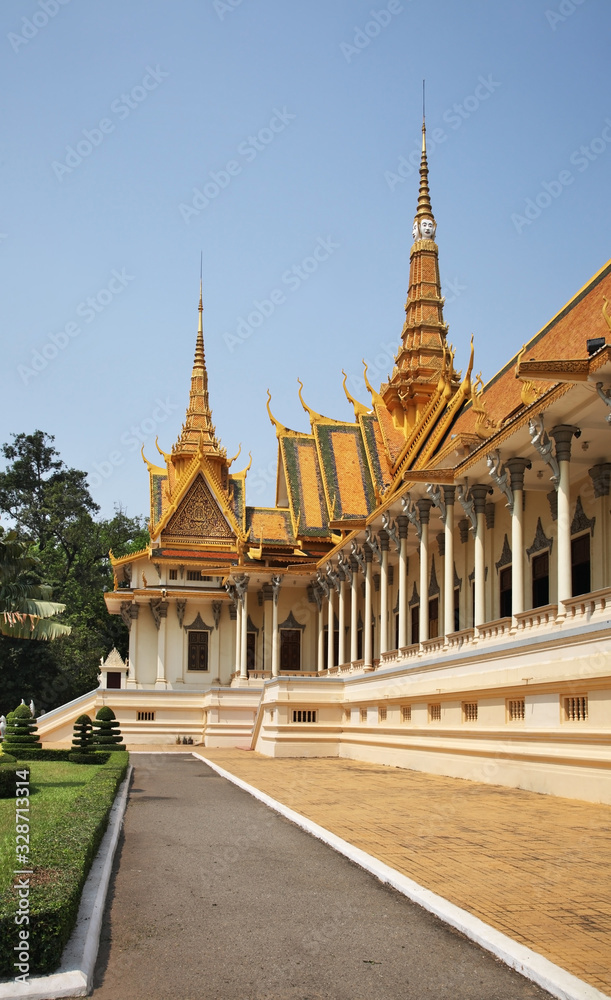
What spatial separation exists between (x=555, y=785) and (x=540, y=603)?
7720 mm

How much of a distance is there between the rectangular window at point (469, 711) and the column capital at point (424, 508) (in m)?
6.00

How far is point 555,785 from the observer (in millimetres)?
12641

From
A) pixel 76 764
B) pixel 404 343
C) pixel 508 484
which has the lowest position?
pixel 76 764

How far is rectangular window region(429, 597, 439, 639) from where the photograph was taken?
26516 mm

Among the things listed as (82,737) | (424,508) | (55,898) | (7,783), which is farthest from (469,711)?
(55,898)

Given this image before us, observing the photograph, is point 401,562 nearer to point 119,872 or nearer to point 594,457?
point 594,457

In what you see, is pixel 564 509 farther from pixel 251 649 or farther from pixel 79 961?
pixel 251 649

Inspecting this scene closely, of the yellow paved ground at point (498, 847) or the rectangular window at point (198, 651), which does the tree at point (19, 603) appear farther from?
the rectangular window at point (198, 651)

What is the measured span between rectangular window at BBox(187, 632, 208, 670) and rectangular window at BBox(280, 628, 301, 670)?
328 cm

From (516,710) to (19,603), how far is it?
8.22 metres

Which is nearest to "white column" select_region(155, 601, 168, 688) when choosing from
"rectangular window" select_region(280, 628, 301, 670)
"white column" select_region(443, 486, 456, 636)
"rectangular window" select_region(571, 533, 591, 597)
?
"rectangular window" select_region(280, 628, 301, 670)

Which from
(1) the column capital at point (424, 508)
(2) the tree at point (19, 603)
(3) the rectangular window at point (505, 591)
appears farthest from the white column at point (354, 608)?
(2) the tree at point (19, 603)

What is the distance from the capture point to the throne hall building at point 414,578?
1390 centimetres

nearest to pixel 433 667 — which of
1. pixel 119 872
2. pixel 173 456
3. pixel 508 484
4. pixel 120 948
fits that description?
pixel 508 484
